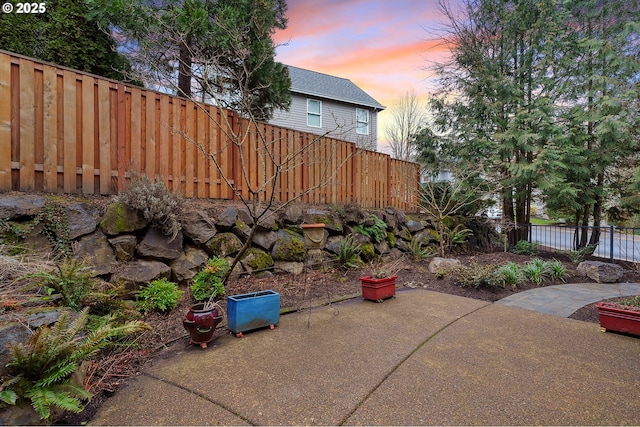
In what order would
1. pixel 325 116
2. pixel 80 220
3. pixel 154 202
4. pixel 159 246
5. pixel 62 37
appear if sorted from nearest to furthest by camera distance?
pixel 80 220, pixel 154 202, pixel 159 246, pixel 62 37, pixel 325 116

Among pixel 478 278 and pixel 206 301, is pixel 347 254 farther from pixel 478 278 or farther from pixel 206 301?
pixel 206 301

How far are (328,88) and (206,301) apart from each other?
13090mm

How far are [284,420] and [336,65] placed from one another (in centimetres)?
736

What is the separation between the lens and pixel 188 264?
399 centimetres

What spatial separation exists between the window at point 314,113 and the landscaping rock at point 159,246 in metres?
10.9

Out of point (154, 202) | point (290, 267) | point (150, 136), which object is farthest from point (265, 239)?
point (150, 136)

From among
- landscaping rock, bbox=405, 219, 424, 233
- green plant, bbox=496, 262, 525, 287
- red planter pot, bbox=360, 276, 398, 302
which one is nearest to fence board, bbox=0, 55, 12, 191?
red planter pot, bbox=360, 276, 398, 302

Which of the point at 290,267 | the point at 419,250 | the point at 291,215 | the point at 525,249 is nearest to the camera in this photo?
the point at 290,267

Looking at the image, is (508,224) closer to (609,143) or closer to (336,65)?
(609,143)

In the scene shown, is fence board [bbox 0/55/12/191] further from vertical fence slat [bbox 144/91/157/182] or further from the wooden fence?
vertical fence slat [bbox 144/91/157/182]

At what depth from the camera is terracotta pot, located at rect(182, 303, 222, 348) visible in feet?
9.21

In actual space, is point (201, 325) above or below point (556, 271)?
above

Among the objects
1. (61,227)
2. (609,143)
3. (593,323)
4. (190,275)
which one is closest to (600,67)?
(609,143)

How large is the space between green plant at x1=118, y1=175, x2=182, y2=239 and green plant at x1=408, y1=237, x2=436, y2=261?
504 centimetres
